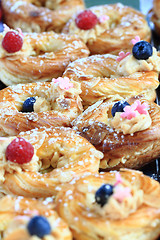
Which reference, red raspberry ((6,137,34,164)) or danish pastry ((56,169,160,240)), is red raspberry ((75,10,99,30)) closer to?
red raspberry ((6,137,34,164))

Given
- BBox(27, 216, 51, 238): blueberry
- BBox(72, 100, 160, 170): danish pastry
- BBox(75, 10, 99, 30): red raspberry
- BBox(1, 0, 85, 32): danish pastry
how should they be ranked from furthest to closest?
BBox(1, 0, 85, 32): danish pastry → BBox(75, 10, 99, 30): red raspberry → BBox(72, 100, 160, 170): danish pastry → BBox(27, 216, 51, 238): blueberry

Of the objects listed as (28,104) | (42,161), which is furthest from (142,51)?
(42,161)

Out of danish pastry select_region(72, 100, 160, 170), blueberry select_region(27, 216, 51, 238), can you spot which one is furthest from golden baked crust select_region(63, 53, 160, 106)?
blueberry select_region(27, 216, 51, 238)

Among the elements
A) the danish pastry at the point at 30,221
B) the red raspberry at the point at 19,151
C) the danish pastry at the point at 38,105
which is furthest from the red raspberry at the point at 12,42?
the danish pastry at the point at 30,221

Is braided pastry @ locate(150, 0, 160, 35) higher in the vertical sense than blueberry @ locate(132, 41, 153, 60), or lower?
lower

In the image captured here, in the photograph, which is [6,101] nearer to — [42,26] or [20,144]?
[20,144]

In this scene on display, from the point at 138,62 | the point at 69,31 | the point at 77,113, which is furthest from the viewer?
the point at 69,31

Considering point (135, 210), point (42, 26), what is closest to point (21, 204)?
point (135, 210)

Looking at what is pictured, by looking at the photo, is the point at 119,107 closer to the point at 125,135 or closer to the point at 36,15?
the point at 125,135
